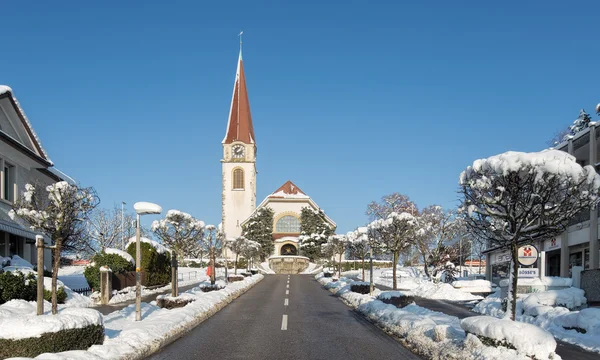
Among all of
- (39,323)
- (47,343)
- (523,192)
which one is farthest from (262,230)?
(47,343)

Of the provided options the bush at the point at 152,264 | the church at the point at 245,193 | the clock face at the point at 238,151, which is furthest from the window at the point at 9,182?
the clock face at the point at 238,151

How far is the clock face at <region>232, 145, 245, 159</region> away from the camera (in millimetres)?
88500

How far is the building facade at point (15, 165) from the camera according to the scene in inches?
964

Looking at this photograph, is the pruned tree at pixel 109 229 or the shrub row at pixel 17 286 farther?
the pruned tree at pixel 109 229

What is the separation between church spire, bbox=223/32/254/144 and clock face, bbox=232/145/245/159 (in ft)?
3.54

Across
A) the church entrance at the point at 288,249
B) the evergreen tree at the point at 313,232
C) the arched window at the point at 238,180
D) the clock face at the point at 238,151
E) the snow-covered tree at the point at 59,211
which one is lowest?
the church entrance at the point at 288,249

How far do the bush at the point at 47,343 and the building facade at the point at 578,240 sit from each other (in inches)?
876

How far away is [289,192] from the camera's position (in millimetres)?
88688

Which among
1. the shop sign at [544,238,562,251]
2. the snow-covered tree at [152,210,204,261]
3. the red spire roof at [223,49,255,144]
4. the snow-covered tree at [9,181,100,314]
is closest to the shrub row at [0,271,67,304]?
the snow-covered tree at [9,181,100,314]

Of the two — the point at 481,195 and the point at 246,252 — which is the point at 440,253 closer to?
the point at 246,252

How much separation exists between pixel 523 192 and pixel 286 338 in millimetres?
6360

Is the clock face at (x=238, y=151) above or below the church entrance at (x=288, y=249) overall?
above

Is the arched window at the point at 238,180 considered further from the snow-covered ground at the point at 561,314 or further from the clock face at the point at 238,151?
the snow-covered ground at the point at 561,314

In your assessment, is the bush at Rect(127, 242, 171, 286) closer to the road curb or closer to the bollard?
the bollard
